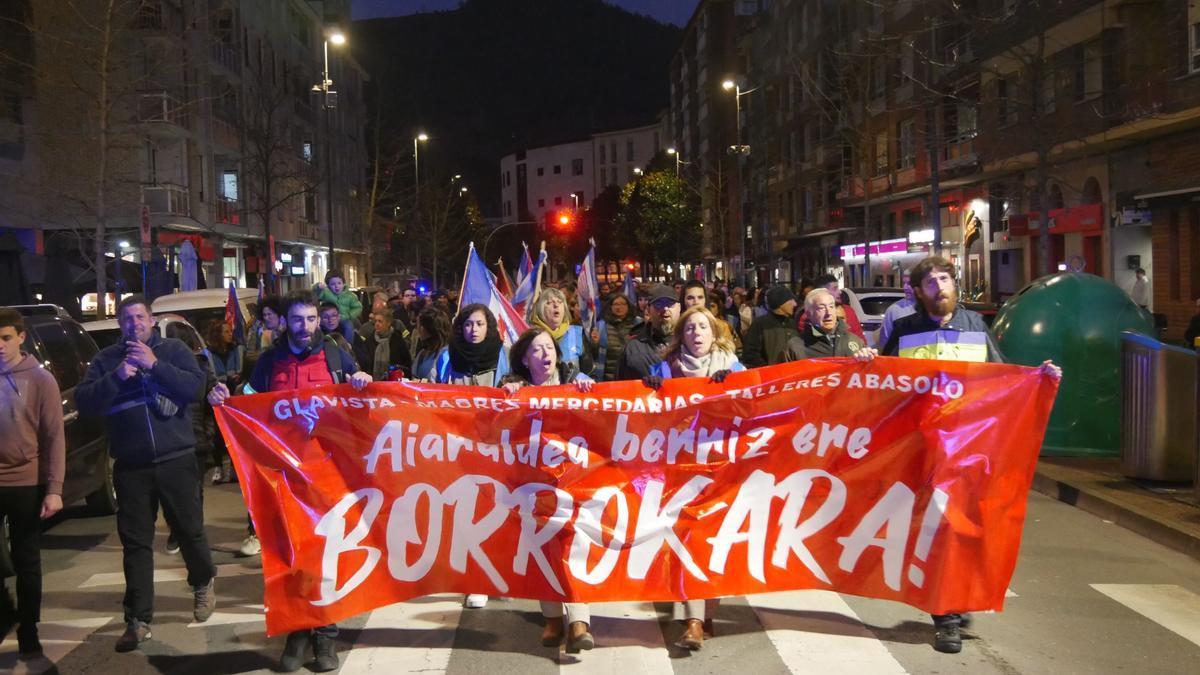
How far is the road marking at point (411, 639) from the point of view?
5.80 meters

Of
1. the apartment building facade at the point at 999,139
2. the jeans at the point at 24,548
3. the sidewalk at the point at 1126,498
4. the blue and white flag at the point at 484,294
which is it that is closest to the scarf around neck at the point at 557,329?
the blue and white flag at the point at 484,294

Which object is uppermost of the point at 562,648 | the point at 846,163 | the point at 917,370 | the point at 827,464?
the point at 846,163

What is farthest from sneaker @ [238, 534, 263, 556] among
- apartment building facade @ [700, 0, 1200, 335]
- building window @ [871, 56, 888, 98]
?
building window @ [871, 56, 888, 98]

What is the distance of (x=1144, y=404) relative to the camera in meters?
9.73

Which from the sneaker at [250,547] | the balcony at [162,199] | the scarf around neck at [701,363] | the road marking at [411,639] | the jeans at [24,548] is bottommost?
the road marking at [411,639]

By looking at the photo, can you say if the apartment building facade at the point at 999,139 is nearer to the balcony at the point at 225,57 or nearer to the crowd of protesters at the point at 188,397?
the crowd of protesters at the point at 188,397

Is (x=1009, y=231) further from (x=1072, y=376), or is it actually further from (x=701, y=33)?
(x=701, y=33)

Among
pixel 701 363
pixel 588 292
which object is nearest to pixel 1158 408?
pixel 701 363

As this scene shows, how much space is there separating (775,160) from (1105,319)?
179ft

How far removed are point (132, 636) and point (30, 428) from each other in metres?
1.24

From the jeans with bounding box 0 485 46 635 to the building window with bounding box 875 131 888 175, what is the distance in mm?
43221

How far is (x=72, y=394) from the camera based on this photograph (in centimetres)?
923

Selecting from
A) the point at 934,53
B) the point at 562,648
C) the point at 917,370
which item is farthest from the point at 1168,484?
the point at 934,53

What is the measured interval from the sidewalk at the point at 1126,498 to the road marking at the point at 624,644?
403 cm
